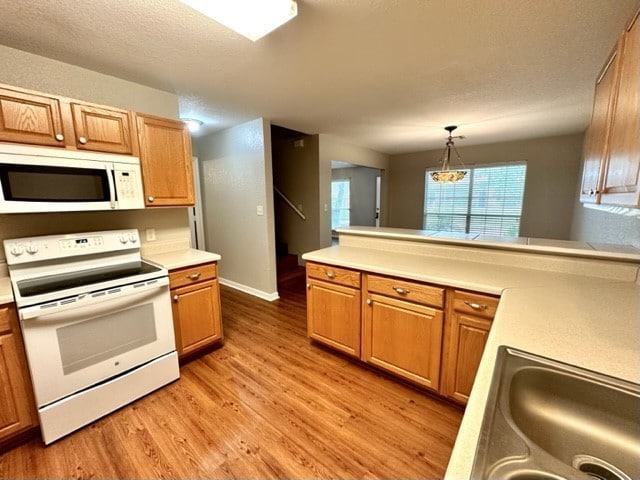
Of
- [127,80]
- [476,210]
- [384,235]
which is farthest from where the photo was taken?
[476,210]

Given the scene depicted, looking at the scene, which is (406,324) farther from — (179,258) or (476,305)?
(179,258)

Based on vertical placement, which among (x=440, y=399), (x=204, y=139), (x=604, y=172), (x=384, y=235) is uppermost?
(x=204, y=139)

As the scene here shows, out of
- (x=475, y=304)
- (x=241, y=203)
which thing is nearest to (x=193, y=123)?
(x=241, y=203)

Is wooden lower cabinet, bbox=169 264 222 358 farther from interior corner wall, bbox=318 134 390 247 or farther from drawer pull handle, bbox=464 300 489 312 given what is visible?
interior corner wall, bbox=318 134 390 247

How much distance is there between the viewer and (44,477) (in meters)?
1.39

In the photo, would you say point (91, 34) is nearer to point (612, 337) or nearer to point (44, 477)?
point (44, 477)

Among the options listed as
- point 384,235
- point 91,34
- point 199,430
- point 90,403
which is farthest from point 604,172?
point 90,403

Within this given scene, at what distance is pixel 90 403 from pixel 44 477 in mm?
351

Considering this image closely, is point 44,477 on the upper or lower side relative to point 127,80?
lower

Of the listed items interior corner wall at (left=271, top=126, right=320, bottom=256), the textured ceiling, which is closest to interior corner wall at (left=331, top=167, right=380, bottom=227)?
interior corner wall at (left=271, top=126, right=320, bottom=256)

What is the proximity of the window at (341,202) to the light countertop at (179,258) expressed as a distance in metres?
5.27

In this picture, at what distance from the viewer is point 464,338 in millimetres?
1674

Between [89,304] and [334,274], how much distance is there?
1.60 metres

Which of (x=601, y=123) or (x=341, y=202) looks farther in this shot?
(x=341, y=202)
